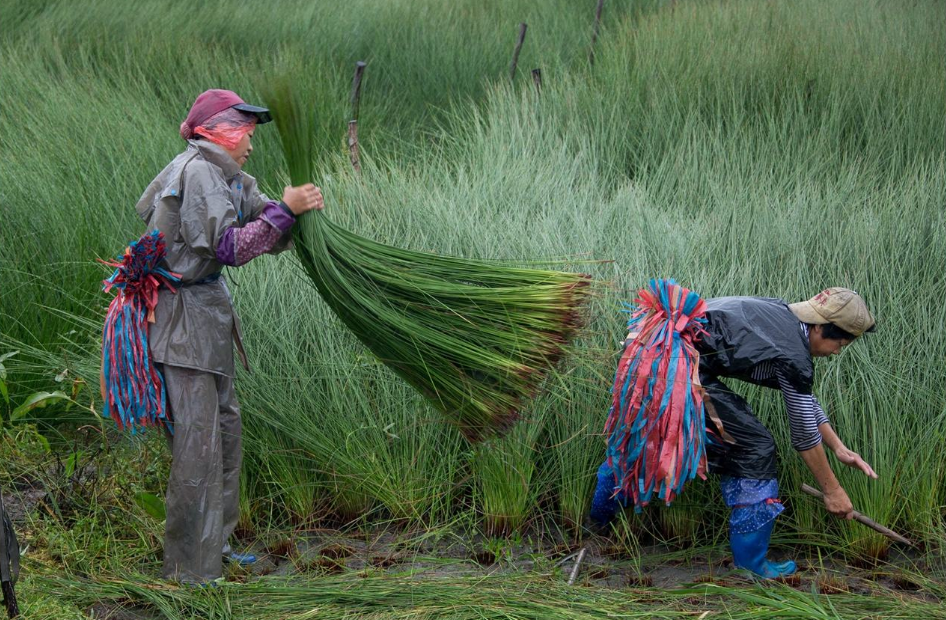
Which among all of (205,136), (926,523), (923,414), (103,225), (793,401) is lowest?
(926,523)

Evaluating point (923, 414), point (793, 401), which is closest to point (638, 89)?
point (923, 414)

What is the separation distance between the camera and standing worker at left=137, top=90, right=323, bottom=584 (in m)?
2.95

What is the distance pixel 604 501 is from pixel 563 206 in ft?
5.88

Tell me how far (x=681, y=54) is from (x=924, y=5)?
9.66ft

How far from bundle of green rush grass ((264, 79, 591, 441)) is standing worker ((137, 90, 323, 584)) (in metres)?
0.15

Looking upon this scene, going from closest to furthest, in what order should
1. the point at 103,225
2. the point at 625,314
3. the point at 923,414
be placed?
the point at 923,414 < the point at 625,314 < the point at 103,225

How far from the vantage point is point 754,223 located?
14.9 ft

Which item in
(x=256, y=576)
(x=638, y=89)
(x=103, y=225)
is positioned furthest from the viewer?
(x=638, y=89)

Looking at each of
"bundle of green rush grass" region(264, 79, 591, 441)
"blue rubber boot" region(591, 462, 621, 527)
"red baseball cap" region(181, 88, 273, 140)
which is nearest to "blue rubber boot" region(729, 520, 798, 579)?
"blue rubber boot" region(591, 462, 621, 527)

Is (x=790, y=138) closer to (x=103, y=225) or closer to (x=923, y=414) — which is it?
(x=923, y=414)

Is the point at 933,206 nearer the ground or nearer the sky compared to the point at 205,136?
nearer the ground

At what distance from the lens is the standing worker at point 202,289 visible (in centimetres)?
295

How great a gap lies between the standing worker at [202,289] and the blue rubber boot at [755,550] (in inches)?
66.9

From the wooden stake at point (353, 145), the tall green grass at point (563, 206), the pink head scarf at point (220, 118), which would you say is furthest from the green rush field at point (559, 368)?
the pink head scarf at point (220, 118)
